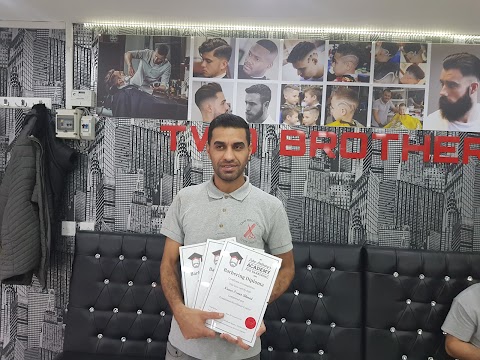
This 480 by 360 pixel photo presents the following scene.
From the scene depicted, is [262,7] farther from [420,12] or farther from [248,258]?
[248,258]

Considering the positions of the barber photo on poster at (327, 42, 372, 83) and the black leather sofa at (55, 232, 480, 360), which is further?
the barber photo on poster at (327, 42, 372, 83)

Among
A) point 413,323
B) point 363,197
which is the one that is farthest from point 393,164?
point 413,323

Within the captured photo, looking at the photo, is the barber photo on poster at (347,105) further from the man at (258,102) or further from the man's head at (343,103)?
the man at (258,102)

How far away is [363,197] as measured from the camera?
2420mm

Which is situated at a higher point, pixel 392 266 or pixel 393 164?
pixel 393 164

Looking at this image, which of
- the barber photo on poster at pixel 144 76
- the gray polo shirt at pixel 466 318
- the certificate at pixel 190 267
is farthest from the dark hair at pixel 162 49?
the gray polo shirt at pixel 466 318

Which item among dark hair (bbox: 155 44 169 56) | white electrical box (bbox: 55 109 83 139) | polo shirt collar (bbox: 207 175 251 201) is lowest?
polo shirt collar (bbox: 207 175 251 201)

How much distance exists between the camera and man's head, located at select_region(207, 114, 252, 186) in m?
1.61

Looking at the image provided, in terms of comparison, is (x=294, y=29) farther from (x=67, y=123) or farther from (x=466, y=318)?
(x=466, y=318)

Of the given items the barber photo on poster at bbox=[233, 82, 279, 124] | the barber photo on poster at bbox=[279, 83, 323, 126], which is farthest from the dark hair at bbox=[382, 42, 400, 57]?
the barber photo on poster at bbox=[233, 82, 279, 124]

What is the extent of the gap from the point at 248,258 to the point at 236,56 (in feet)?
4.54

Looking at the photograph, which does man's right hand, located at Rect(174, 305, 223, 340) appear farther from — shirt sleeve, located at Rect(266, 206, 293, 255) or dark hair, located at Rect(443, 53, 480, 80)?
dark hair, located at Rect(443, 53, 480, 80)

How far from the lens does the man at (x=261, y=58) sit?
95.5 inches

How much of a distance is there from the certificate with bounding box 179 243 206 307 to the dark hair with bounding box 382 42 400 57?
1.66m
